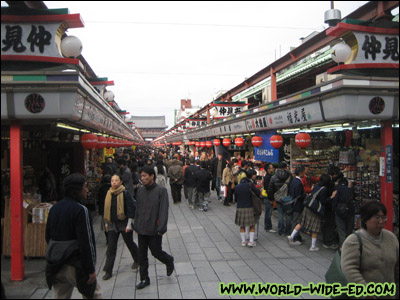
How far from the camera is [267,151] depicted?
11.4 m

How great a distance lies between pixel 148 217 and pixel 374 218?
3.45 m

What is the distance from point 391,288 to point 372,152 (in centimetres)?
553

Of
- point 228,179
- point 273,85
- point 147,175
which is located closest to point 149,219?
point 147,175

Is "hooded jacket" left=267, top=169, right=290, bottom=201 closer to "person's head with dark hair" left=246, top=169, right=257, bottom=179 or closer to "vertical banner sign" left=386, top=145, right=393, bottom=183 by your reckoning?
"person's head with dark hair" left=246, top=169, right=257, bottom=179

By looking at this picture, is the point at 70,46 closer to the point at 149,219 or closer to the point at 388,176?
the point at 149,219

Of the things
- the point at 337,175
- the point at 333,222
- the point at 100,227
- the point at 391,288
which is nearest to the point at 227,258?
the point at 333,222

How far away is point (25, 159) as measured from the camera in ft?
29.9

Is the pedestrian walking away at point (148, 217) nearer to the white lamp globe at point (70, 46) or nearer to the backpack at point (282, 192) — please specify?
the white lamp globe at point (70, 46)

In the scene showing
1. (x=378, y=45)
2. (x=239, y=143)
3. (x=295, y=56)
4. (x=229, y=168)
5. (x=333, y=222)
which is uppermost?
(x=295, y=56)

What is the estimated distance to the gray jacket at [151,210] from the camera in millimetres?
5309

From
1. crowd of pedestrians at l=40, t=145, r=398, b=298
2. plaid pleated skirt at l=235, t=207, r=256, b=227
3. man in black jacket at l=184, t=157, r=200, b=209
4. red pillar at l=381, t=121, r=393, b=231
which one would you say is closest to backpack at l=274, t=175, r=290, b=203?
crowd of pedestrians at l=40, t=145, r=398, b=298

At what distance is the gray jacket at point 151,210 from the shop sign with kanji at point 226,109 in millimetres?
10983

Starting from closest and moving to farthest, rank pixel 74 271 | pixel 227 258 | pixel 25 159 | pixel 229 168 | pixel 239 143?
pixel 74 271, pixel 227 258, pixel 25 159, pixel 229 168, pixel 239 143

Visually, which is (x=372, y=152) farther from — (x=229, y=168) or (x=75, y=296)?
(x=75, y=296)
